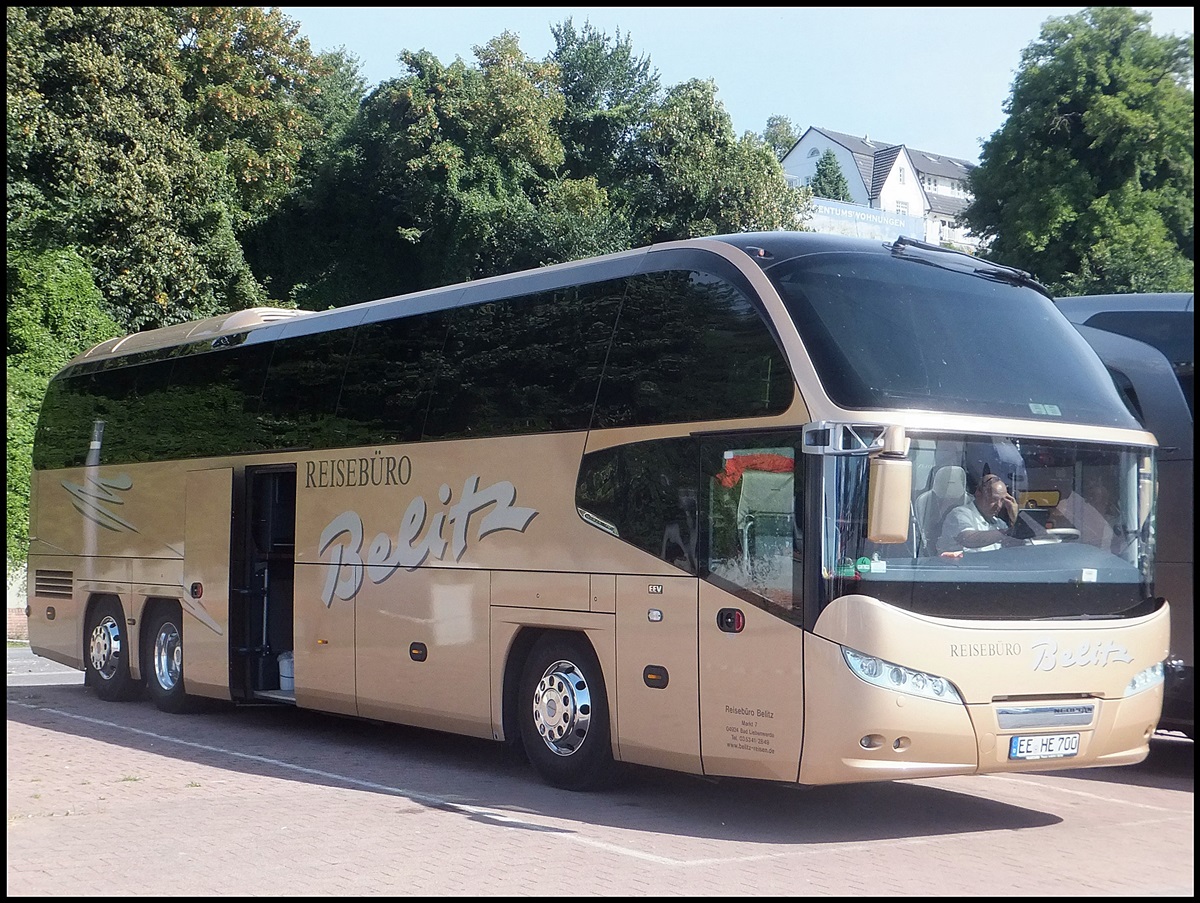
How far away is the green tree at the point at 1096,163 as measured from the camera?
11.8 meters

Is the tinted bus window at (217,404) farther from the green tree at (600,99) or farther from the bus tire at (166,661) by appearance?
the green tree at (600,99)

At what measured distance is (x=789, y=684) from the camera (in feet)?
27.8

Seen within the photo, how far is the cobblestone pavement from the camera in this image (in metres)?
7.22

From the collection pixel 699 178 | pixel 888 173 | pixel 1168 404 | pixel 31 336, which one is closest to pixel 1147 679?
pixel 1168 404

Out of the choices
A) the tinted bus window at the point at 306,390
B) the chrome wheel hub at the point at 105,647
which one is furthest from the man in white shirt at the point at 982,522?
the chrome wheel hub at the point at 105,647

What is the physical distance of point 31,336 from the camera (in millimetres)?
26594

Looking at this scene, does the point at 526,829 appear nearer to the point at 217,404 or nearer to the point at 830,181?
the point at 217,404

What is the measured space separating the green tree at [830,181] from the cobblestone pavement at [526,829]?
72.3m

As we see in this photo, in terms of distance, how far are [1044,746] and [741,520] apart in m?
2.27

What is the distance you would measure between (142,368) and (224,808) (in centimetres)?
788

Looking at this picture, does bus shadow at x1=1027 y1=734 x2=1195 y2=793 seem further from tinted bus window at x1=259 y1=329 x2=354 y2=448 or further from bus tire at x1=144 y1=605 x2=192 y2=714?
bus tire at x1=144 y1=605 x2=192 y2=714

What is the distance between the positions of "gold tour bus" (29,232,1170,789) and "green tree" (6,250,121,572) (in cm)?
1520

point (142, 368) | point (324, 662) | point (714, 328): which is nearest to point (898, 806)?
point (714, 328)

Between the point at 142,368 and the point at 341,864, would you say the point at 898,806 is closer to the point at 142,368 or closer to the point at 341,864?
the point at 341,864
